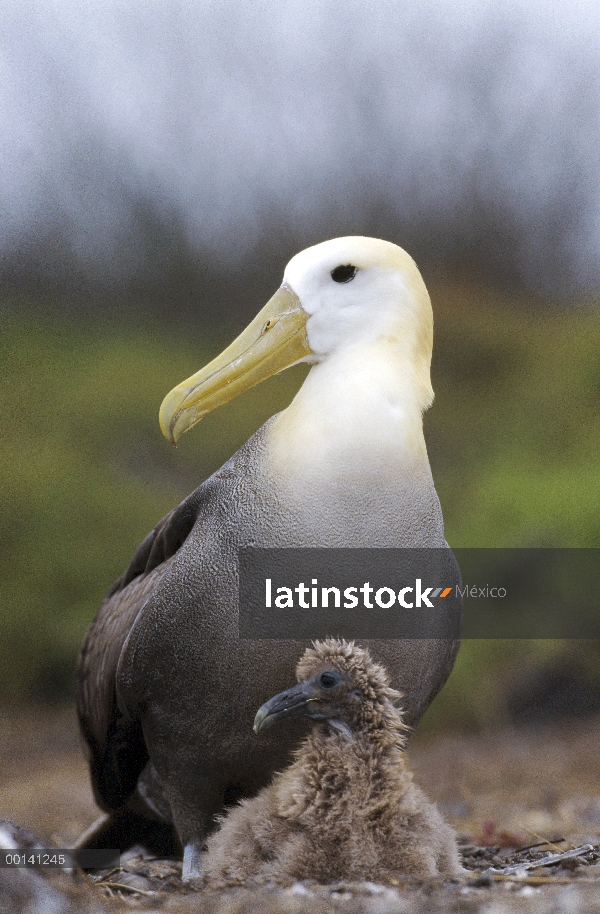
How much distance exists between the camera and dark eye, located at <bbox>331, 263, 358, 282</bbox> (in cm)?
229

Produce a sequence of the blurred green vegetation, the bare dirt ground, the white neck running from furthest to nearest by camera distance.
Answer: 1. the blurred green vegetation
2. the white neck
3. the bare dirt ground

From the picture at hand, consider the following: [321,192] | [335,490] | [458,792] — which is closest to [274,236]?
[321,192]

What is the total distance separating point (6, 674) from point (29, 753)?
0.69 feet

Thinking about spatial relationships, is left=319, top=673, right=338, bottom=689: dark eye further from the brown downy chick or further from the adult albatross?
the adult albatross

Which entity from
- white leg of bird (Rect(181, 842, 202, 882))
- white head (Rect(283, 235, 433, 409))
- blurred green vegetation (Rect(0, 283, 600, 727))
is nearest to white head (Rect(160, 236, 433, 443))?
white head (Rect(283, 235, 433, 409))

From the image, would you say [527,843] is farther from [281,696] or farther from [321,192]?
[321,192]

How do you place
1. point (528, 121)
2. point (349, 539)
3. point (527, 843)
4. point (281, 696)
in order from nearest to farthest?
1. point (281, 696)
2. point (349, 539)
3. point (527, 843)
4. point (528, 121)

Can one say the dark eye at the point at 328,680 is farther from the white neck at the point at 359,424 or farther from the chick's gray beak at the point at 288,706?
the white neck at the point at 359,424

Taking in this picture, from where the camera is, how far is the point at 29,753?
8.96 feet

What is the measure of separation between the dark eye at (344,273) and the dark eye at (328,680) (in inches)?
32.2

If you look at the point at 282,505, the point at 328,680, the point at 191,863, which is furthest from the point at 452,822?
the point at 282,505

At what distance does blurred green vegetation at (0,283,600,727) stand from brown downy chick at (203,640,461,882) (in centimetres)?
80

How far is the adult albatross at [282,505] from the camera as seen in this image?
2.24 m

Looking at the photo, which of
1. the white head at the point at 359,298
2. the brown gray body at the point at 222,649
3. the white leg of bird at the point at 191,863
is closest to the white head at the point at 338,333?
the white head at the point at 359,298
